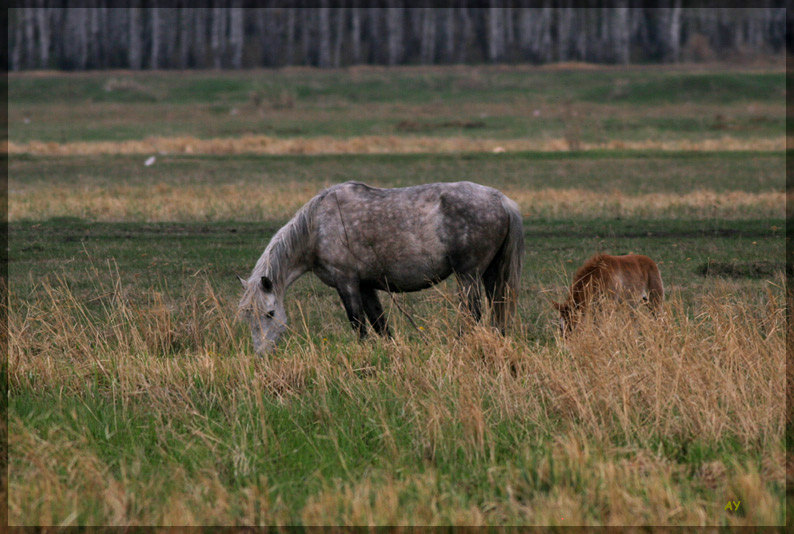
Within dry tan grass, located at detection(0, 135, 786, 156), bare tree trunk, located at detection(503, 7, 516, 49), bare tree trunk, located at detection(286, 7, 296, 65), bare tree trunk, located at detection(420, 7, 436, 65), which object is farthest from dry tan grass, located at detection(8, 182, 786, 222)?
bare tree trunk, located at detection(503, 7, 516, 49)

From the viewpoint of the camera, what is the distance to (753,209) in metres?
17.2

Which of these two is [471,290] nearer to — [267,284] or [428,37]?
[267,284]

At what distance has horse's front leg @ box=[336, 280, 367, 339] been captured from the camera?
7.84 metres

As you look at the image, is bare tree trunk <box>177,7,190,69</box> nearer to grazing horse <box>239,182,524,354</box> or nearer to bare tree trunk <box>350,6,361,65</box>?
bare tree trunk <box>350,6,361,65</box>

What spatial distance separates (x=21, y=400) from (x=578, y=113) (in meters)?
42.9

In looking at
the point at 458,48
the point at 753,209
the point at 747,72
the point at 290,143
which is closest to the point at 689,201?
the point at 753,209

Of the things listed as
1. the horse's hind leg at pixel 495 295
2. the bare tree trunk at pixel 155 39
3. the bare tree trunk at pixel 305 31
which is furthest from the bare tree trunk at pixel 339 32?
the horse's hind leg at pixel 495 295

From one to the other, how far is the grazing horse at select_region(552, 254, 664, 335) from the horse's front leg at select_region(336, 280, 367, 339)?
1831 mm

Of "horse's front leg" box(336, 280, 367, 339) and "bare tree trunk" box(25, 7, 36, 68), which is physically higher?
"bare tree trunk" box(25, 7, 36, 68)

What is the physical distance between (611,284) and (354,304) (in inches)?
97.7

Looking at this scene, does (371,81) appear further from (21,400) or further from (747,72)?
(21,400)

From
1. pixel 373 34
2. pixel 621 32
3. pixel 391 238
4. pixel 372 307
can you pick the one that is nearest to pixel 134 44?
pixel 373 34

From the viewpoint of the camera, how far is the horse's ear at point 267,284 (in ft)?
24.1

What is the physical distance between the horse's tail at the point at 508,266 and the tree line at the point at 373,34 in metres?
63.8
